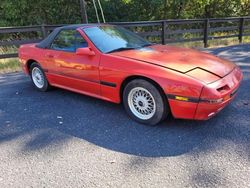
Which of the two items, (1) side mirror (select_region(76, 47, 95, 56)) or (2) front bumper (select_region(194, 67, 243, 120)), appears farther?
(1) side mirror (select_region(76, 47, 95, 56))

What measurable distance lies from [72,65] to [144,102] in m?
1.50

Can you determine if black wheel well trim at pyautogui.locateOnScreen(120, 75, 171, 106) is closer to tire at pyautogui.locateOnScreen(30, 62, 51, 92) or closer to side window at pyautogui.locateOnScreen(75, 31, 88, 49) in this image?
side window at pyautogui.locateOnScreen(75, 31, 88, 49)

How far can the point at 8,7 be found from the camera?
51.8 feet

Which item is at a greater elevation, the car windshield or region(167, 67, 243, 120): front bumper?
the car windshield

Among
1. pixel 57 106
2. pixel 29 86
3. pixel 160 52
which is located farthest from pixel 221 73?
pixel 29 86

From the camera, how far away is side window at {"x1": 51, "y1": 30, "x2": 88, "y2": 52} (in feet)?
14.1

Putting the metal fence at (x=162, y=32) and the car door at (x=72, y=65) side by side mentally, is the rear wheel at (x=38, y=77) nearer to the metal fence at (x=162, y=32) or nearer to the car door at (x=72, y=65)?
the car door at (x=72, y=65)

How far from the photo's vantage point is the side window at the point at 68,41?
14.1 ft

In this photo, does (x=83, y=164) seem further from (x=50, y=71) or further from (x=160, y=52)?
(x=50, y=71)

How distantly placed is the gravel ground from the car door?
0.41 metres

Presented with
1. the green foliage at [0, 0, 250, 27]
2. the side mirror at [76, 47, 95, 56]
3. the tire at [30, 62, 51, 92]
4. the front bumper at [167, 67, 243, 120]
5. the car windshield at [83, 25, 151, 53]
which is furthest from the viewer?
the green foliage at [0, 0, 250, 27]

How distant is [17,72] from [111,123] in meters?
4.72

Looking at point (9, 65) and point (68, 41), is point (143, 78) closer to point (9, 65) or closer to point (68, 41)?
point (68, 41)

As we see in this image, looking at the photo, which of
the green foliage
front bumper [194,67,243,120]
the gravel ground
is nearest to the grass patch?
the gravel ground
